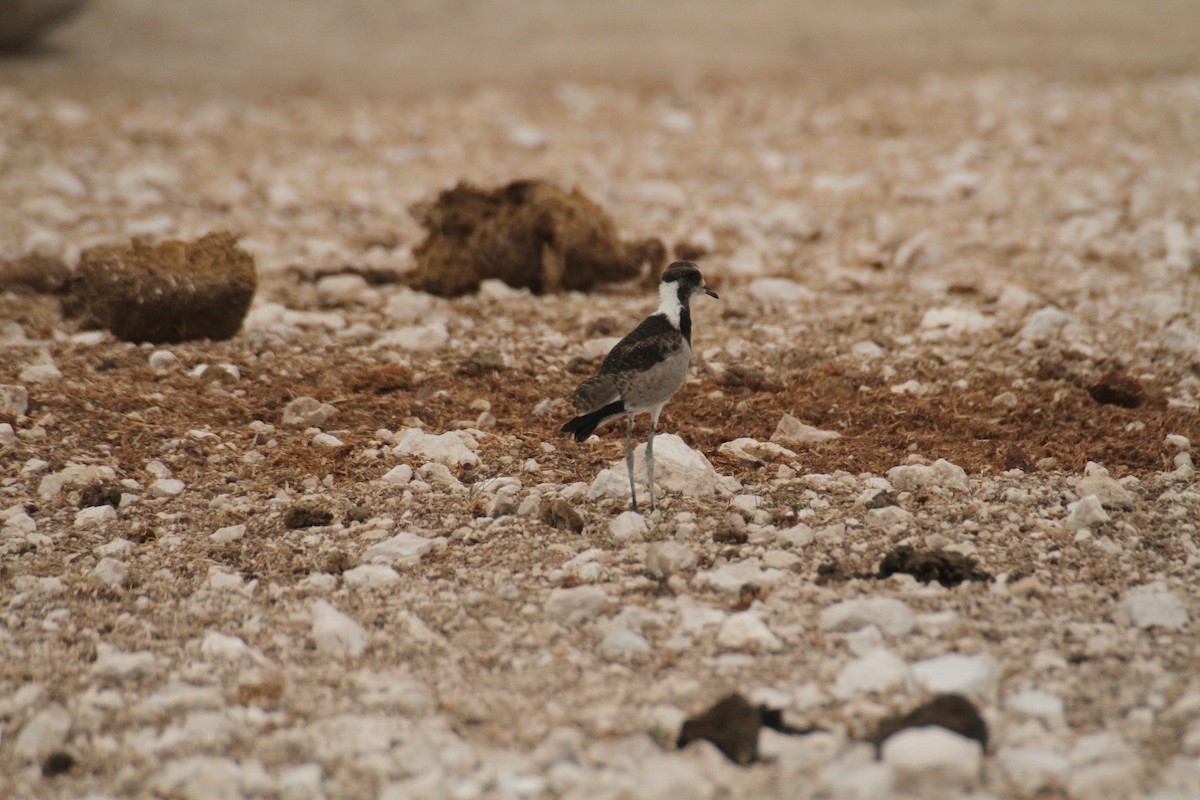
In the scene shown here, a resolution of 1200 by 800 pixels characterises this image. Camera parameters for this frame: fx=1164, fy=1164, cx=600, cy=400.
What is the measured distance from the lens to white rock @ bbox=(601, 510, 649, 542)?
14.1ft

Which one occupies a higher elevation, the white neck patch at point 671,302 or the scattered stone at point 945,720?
the white neck patch at point 671,302

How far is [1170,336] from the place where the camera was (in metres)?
6.26

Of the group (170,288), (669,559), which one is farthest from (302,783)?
(170,288)

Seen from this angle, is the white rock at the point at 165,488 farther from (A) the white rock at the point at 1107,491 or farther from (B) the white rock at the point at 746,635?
(A) the white rock at the point at 1107,491

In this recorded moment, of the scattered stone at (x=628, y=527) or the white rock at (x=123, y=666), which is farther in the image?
the scattered stone at (x=628, y=527)

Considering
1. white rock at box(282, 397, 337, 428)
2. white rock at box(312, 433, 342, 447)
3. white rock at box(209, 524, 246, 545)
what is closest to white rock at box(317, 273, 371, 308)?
white rock at box(282, 397, 337, 428)

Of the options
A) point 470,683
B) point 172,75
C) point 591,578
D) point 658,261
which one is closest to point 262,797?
point 470,683

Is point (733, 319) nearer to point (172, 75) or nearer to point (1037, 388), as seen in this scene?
point (1037, 388)

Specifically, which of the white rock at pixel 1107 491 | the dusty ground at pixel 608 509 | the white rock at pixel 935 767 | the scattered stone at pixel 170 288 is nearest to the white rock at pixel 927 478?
the dusty ground at pixel 608 509

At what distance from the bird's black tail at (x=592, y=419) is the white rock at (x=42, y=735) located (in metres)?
1.94

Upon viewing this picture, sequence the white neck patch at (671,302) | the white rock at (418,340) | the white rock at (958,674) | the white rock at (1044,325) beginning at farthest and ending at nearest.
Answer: the white rock at (1044,325), the white rock at (418,340), the white neck patch at (671,302), the white rock at (958,674)

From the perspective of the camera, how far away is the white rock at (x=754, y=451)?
495 cm

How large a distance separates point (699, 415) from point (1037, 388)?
173 centimetres

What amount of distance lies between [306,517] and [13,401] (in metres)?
1.72
